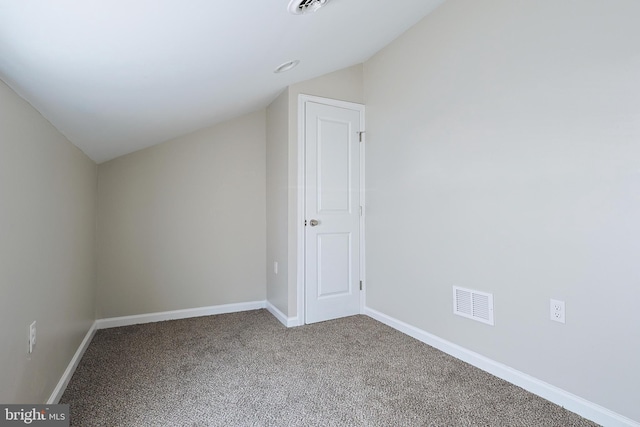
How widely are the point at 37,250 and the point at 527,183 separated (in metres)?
2.50

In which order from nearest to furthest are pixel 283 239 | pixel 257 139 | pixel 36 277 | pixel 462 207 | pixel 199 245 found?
pixel 36 277
pixel 462 207
pixel 283 239
pixel 199 245
pixel 257 139

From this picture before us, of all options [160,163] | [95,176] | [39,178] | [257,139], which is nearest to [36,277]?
[39,178]

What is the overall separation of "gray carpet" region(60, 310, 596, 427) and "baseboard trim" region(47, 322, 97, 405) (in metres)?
0.04

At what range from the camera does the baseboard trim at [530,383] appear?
5.07ft

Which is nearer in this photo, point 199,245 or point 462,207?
point 462,207

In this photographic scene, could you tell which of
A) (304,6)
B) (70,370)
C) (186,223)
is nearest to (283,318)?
(186,223)

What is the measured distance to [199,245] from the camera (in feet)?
10.5

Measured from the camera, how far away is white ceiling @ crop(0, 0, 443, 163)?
1029mm

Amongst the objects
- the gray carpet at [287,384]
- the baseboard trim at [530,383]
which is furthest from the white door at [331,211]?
the baseboard trim at [530,383]

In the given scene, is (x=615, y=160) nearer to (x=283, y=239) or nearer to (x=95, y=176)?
(x=283, y=239)

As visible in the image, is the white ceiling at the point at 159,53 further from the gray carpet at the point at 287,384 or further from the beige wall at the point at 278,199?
the gray carpet at the point at 287,384

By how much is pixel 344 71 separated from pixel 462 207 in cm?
Result: 174

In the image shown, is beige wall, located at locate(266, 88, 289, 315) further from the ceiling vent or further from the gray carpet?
the ceiling vent

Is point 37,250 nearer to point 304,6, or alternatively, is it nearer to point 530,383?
point 304,6
